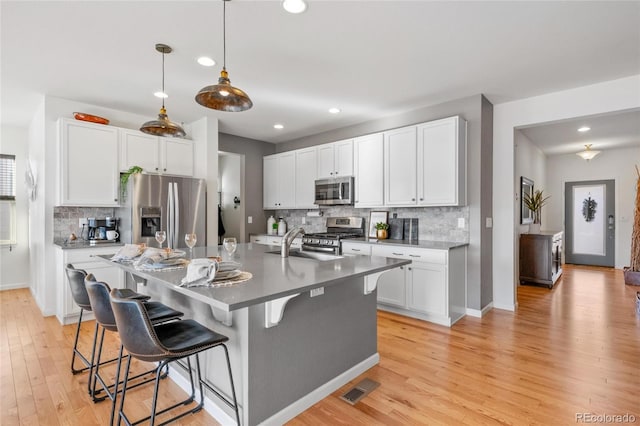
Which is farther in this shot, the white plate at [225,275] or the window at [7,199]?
the window at [7,199]

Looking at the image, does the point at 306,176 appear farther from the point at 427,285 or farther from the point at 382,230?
the point at 427,285

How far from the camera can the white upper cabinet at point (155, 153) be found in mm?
4250

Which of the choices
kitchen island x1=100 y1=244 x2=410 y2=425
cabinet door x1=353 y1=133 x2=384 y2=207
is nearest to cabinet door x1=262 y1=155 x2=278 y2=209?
cabinet door x1=353 y1=133 x2=384 y2=207

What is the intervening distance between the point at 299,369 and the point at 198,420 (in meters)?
0.65

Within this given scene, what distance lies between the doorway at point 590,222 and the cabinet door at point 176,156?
824cm

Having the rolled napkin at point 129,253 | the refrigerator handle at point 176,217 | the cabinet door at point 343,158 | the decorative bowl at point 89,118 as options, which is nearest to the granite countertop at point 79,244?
the refrigerator handle at point 176,217

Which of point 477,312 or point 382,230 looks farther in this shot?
point 382,230

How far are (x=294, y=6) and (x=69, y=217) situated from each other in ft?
12.4

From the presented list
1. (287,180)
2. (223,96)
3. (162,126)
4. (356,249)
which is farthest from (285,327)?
(287,180)

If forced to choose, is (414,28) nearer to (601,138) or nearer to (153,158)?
(153,158)

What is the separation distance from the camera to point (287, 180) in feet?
18.7

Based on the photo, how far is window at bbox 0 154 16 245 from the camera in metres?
5.18

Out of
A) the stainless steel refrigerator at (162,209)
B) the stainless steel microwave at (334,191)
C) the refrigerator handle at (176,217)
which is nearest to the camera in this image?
the stainless steel refrigerator at (162,209)

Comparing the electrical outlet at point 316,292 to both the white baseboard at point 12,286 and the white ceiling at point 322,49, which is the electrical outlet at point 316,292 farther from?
the white baseboard at point 12,286
